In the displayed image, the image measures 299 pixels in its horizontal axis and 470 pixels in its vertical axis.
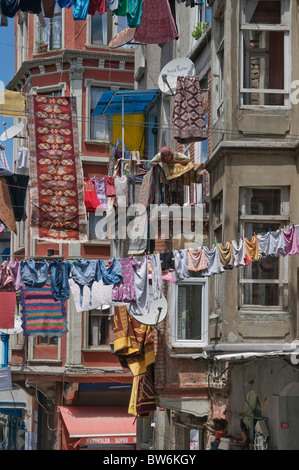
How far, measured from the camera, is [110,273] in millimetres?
21312

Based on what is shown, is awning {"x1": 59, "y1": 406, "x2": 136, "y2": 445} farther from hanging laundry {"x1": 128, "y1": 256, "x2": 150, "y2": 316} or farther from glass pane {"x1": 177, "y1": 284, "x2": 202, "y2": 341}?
hanging laundry {"x1": 128, "y1": 256, "x2": 150, "y2": 316}

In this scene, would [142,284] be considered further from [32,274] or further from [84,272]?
[32,274]

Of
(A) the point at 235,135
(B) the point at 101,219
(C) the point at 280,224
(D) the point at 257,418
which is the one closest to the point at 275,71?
(A) the point at 235,135

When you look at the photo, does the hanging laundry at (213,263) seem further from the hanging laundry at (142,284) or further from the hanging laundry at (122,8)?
the hanging laundry at (122,8)

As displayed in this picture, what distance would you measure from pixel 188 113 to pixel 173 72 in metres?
3.28

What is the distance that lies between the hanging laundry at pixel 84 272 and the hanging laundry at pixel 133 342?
21.7 feet

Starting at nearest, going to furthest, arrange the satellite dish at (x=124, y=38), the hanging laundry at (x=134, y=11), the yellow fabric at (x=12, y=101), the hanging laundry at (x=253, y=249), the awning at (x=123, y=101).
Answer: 1. the hanging laundry at (x=253, y=249)
2. the hanging laundry at (x=134, y=11)
3. the yellow fabric at (x=12, y=101)
4. the awning at (x=123, y=101)
5. the satellite dish at (x=124, y=38)

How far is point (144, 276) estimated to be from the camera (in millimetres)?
21594

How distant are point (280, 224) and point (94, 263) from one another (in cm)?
391

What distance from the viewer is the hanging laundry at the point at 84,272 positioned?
70.1 feet

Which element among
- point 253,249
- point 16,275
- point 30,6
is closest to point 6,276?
point 16,275

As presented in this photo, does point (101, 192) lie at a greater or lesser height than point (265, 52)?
lesser

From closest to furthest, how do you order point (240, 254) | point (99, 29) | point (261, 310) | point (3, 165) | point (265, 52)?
point (240, 254) < point (261, 310) < point (265, 52) < point (3, 165) < point (99, 29)

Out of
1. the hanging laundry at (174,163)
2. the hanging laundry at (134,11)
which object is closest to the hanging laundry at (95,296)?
the hanging laundry at (174,163)
